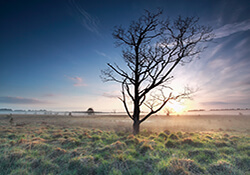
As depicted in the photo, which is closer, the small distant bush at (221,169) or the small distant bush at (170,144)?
the small distant bush at (221,169)

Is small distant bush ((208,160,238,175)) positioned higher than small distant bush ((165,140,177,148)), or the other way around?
small distant bush ((165,140,177,148))

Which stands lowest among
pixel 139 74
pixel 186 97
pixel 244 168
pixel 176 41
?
pixel 244 168

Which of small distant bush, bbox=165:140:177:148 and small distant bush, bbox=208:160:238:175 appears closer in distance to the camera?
small distant bush, bbox=208:160:238:175

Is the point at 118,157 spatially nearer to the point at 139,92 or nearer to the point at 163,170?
the point at 163,170

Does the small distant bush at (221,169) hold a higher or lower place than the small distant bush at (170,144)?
lower

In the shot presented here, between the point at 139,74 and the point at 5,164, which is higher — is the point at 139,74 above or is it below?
above

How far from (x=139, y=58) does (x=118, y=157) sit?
7612mm

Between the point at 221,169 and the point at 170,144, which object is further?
the point at 170,144

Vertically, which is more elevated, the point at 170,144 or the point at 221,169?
the point at 170,144

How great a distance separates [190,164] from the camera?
13.6 feet

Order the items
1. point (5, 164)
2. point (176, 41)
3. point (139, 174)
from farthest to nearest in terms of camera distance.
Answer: point (176, 41) < point (5, 164) < point (139, 174)

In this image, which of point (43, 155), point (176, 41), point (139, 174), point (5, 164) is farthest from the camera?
point (176, 41)

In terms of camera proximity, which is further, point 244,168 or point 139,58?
point 139,58

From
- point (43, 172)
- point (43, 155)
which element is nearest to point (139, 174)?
point (43, 172)
